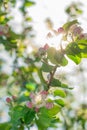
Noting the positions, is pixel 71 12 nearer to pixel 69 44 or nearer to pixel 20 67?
pixel 20 67

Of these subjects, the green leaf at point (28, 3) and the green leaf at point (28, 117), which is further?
the green leaf at point (28, 3)

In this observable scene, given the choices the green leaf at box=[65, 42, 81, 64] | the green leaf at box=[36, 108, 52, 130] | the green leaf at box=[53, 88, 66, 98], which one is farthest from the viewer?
the green leaf at box=[53, 88, 66, 98]

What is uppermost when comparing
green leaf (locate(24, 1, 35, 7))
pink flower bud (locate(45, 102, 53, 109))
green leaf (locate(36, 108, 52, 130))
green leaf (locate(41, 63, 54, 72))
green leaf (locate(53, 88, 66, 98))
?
green leaf (locate(24, 1, 35, 7))

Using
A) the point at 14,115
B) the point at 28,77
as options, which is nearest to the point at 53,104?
the point at 14,115

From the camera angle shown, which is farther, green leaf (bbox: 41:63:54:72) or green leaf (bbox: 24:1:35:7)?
green leaf (bbox: 24:1:35:7)

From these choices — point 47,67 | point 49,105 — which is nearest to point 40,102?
point 49,105

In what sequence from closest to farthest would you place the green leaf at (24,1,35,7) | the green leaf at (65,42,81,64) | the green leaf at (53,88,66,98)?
the green leaf at (65,42,81,64) → the green leaf at (53,88,66,98) → the green leaf at (24,1,35,7)

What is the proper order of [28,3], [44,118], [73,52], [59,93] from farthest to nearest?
[28,3]
[59,93]
[44,118]
[73,52]

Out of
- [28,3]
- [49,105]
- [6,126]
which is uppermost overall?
[28,3]

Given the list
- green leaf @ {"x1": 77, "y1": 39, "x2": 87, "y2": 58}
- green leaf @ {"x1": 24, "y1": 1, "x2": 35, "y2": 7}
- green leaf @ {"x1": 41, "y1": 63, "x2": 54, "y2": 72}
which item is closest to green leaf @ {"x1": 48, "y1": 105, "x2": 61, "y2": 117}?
green leaf @ {"x1": 41, "y1": 63, "x2": 54, "y2": 72}

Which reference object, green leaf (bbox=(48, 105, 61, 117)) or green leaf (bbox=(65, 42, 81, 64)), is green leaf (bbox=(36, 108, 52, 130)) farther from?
Answer: green leaf (bbox=(65, 42, 81, 64))

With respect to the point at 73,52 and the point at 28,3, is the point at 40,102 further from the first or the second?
the point at 28,3

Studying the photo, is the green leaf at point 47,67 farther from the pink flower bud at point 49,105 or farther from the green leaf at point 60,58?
the pink flower bud at point 49,105

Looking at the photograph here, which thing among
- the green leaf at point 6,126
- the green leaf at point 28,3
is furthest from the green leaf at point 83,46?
the green leaf at point 28,3
